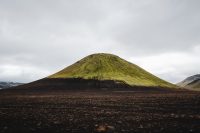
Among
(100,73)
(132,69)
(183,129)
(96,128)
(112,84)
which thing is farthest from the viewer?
(132,69)

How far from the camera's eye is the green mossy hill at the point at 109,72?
147 m

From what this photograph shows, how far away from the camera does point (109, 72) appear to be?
15850 cm

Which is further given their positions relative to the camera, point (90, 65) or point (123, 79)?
point (90, 65)

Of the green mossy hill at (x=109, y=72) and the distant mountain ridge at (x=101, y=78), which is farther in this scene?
the green mossy hill at (x=109, y=72)

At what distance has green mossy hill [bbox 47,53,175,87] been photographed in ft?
483

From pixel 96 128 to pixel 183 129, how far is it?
5768 millimetres

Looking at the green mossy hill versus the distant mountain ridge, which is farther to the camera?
the green mossy hill

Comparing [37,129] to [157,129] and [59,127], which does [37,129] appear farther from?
[157,129]

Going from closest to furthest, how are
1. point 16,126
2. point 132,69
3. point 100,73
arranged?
point 16,126, point 100,73, point 132,69

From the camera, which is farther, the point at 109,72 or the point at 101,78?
the point at 109,72

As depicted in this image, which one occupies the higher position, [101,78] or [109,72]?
[109,72]

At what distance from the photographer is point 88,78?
145 meters

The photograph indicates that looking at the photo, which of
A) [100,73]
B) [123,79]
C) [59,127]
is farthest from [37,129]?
[100,73]

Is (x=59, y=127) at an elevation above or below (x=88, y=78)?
below
